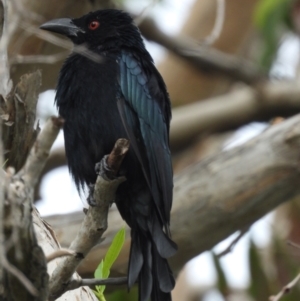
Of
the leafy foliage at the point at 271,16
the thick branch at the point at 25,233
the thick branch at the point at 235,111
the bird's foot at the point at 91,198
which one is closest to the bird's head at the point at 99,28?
the bird's foot at the point at 91,198

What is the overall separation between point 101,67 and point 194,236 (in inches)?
65.6

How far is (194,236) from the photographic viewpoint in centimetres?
562

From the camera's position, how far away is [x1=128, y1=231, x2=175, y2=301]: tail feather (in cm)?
386

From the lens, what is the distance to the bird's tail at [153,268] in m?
3.87

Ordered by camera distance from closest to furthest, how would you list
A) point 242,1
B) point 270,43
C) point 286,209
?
point 270,43, point 286,209, point 242,1

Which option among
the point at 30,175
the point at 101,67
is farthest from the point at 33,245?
the point at 101,67

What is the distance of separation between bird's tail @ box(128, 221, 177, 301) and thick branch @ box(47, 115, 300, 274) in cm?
144

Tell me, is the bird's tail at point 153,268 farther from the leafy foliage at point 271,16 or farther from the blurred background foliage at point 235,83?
the leafy foliage at point 271,16

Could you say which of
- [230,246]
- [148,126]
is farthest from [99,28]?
[230,246]

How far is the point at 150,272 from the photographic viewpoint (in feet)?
13.0

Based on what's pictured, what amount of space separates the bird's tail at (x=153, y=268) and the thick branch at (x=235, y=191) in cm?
144

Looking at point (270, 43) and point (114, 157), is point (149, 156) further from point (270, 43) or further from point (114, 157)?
point (270, 43)

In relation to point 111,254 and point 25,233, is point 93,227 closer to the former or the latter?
point 111,254

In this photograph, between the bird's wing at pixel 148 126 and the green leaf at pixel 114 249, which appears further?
the bird's wing at pixel 148 126
